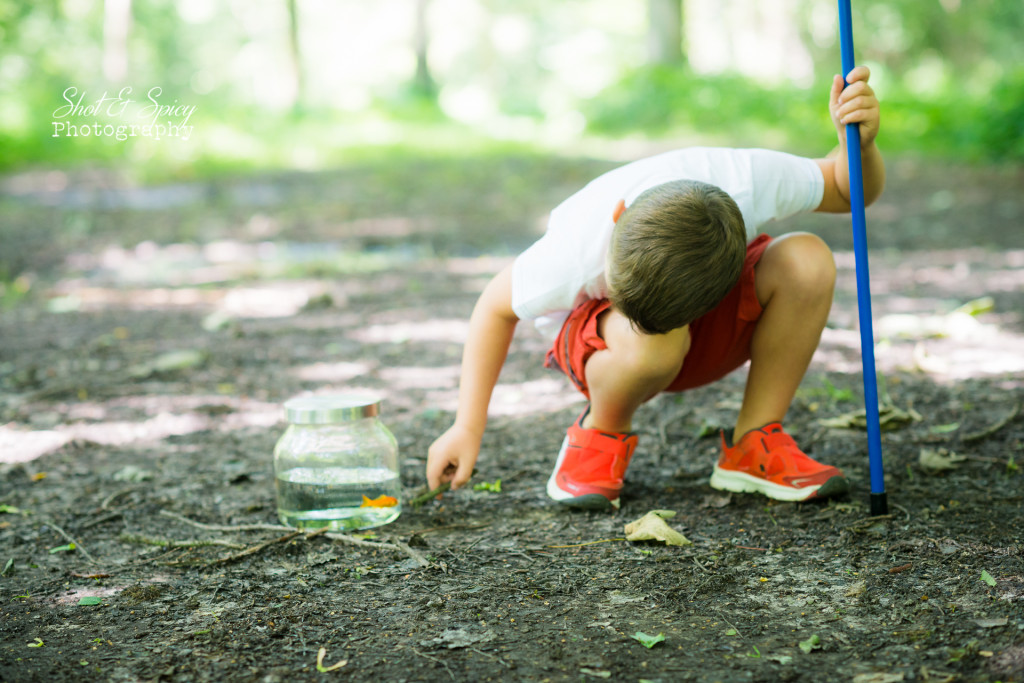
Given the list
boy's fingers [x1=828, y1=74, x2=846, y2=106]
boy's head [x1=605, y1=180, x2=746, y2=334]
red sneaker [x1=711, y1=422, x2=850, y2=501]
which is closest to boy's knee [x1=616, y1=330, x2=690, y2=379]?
boy's head [x1=605, y1=180, x2=746, y2=334]

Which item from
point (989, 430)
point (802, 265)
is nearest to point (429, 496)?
point (802, 265)

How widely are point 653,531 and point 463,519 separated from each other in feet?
1.56

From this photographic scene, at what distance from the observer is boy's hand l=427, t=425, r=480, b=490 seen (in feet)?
6.75

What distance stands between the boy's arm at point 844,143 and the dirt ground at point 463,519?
2.32 feet

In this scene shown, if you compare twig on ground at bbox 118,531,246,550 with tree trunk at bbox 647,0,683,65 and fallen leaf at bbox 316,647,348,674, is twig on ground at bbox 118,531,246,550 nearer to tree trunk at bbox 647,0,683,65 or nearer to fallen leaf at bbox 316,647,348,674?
fallen leaf at bbox 316,647,348,674

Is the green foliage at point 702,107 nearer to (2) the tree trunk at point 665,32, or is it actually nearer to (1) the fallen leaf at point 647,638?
(2) the tree trunk at point 665,32

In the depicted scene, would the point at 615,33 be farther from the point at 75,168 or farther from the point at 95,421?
the point at 95,421

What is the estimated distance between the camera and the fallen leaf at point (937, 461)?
2.25 metres

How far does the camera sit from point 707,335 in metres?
2.24

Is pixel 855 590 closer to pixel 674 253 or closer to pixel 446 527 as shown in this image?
pixel 674 253

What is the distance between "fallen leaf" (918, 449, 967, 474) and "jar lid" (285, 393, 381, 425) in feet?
4.55

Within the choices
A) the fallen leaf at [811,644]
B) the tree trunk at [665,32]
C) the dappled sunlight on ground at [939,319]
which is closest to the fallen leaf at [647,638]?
the fallen leaf at [811,644]

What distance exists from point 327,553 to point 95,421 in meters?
1.36

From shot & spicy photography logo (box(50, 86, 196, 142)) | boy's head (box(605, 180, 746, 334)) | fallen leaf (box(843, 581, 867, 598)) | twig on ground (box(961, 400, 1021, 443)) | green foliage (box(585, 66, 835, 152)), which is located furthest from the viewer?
green foliage (box(585, 66, 835, 152))
